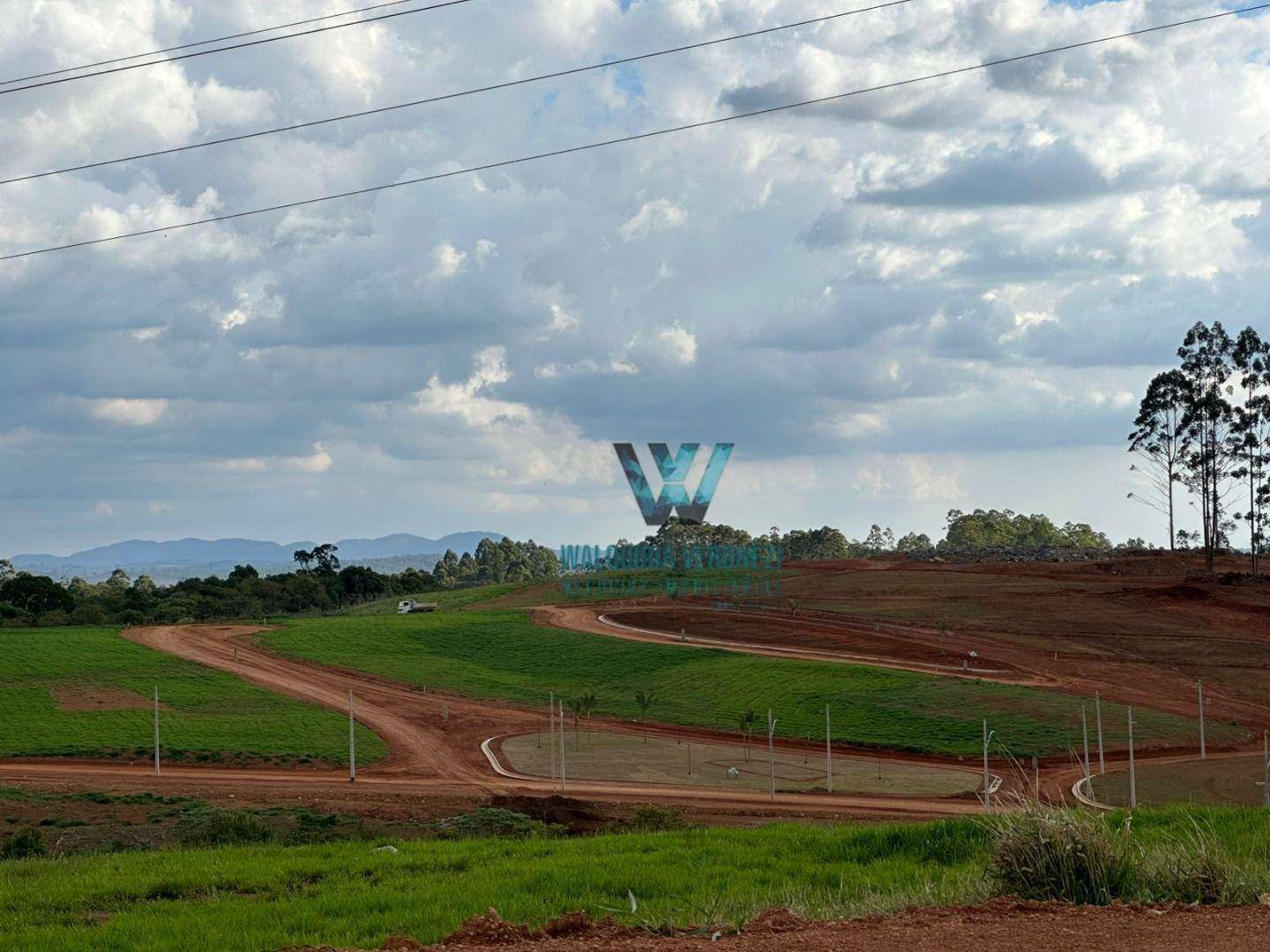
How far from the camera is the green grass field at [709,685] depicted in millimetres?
47469

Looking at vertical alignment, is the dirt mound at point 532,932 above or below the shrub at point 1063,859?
below

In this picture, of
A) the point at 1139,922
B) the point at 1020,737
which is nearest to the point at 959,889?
the point at 1139,922

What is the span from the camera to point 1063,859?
11.8 metres

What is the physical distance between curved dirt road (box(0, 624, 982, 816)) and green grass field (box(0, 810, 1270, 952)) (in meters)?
15.7

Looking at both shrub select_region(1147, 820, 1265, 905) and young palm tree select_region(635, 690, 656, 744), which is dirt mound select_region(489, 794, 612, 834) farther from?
young palm tree select_region(635, 690, 656, 744)

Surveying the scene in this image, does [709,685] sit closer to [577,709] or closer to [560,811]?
[577,709]

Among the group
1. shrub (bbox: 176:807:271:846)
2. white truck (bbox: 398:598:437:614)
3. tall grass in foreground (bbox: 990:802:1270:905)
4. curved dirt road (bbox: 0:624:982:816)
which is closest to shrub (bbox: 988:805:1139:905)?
tall grass in foreground (bbox: 990:802:1270:905)

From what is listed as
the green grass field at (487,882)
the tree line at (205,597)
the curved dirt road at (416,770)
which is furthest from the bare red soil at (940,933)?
the tree line at (205,597)

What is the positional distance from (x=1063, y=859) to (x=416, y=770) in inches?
1349

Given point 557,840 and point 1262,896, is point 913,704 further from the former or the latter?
point 1262,896

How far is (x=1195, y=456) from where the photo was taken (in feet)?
314

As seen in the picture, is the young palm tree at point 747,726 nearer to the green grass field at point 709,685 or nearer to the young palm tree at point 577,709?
the green grass field at point 709,685

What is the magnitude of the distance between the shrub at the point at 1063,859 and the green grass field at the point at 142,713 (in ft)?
119

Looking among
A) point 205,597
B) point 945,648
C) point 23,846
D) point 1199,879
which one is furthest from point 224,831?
point 205,597
